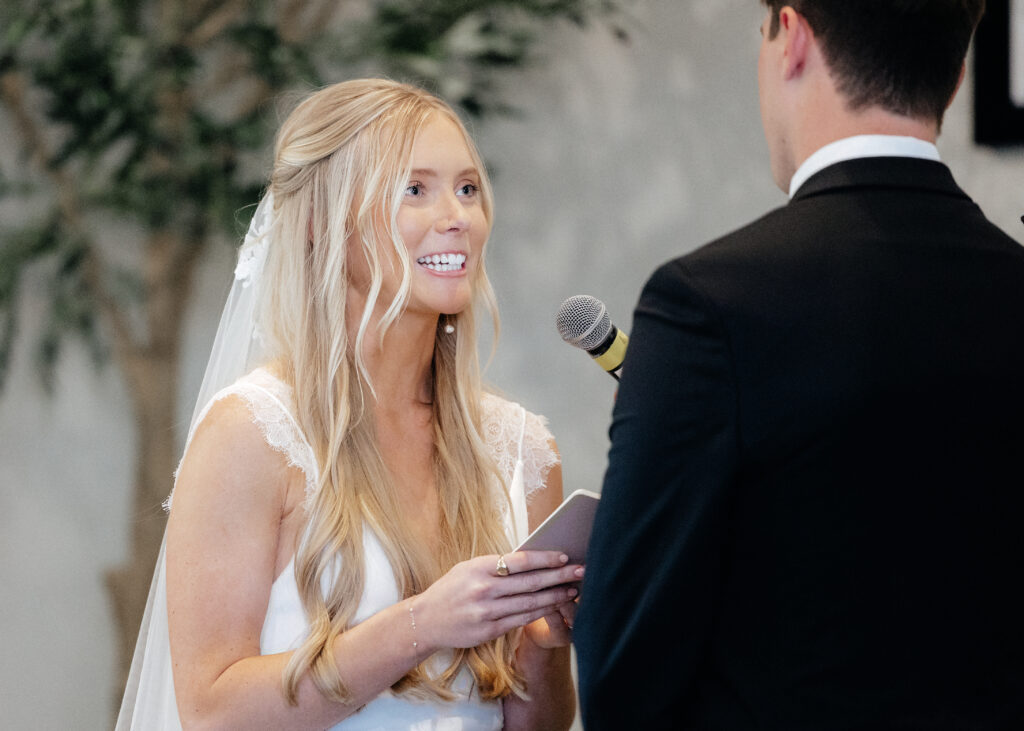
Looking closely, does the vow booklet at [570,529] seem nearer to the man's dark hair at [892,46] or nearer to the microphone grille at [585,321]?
the microphone grille at [585,321]

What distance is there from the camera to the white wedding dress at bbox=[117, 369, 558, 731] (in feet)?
5.70

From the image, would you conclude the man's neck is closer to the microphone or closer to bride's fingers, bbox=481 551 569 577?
the microphone

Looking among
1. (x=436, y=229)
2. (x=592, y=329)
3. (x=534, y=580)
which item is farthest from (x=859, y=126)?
(x=436, y=229)

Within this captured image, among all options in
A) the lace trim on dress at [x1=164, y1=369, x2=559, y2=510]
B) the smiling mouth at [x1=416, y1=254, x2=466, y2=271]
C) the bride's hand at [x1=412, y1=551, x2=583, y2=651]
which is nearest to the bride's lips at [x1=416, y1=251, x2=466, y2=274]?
the smiling mouth at [x1=416, y1=254, x2=466, y2=271]

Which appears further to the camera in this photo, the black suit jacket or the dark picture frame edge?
the dark picture frame edge

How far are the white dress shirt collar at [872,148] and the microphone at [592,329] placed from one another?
18.5 inches

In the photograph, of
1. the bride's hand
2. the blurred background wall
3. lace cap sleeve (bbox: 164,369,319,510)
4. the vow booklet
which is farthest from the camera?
the blurred background wall

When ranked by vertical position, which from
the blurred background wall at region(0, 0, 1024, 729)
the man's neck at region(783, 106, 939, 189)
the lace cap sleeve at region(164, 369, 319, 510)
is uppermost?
the blurred background wall at region(0, 0, 1024, 729)

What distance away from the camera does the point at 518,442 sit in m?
2.10

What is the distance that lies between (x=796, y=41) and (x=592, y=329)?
1.76ft

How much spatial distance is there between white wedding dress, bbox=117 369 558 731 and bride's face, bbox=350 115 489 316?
0.28 meters

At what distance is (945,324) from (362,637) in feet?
3.28

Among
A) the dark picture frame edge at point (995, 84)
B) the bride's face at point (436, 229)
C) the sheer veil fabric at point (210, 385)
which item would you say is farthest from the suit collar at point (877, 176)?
the dark picture frame edge at point (995, 84)

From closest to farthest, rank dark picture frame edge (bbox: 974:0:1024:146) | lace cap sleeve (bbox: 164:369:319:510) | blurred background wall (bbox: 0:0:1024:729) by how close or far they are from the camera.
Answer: lace cap sleeve (bbox: 164:369:319:510), dark picture frame edge (bbox: 974:0:1024:146), blurred background wall (bbox: 0:0:1024:729)
